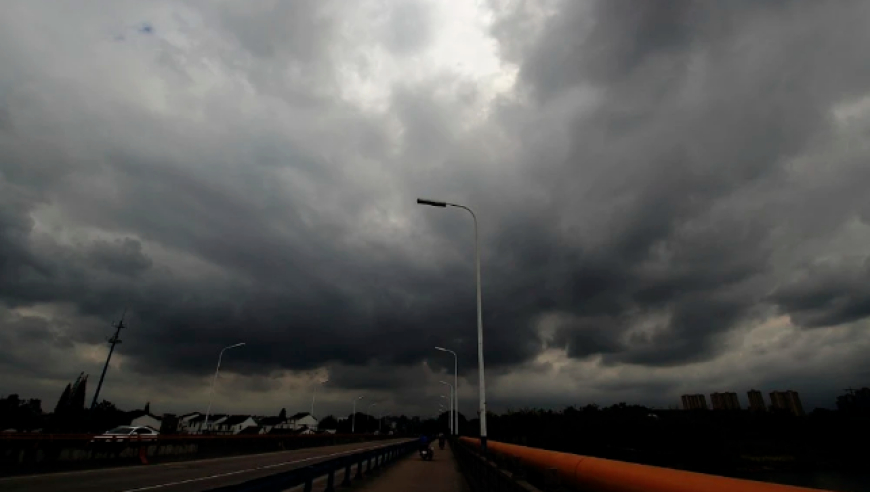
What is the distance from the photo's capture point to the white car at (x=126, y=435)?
24.8m

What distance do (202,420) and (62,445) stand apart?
139 m

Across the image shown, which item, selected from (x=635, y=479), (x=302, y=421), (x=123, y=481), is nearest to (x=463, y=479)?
(x=123, y=481)

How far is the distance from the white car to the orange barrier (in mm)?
26672

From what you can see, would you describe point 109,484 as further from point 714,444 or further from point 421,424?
point 421,424

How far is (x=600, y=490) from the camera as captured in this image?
3.85 meters

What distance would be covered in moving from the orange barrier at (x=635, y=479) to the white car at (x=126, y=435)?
26.7 m

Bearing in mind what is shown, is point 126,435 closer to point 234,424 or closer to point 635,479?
point 635,479

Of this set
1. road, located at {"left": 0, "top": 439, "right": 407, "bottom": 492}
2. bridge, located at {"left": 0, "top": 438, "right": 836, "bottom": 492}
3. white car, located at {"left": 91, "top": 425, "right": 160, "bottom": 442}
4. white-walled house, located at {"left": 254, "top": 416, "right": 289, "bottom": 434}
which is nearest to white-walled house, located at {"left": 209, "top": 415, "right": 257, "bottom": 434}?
white-walled house, located at {"left": 254, "top": 416, "right": 289, "bottom": 434}

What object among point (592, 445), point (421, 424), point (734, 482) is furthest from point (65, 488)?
point (421, 424)

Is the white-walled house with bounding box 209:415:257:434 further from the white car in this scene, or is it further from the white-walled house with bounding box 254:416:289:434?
the white car

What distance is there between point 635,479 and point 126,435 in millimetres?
35572

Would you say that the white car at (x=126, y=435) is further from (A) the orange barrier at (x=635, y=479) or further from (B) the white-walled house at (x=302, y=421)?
(B) the white-walled house at (x=302, y=421)

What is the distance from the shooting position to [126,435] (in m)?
30.2

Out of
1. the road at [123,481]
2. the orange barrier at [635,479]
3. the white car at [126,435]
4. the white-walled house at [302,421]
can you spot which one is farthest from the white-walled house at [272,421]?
the orange barrier at [635,479]
